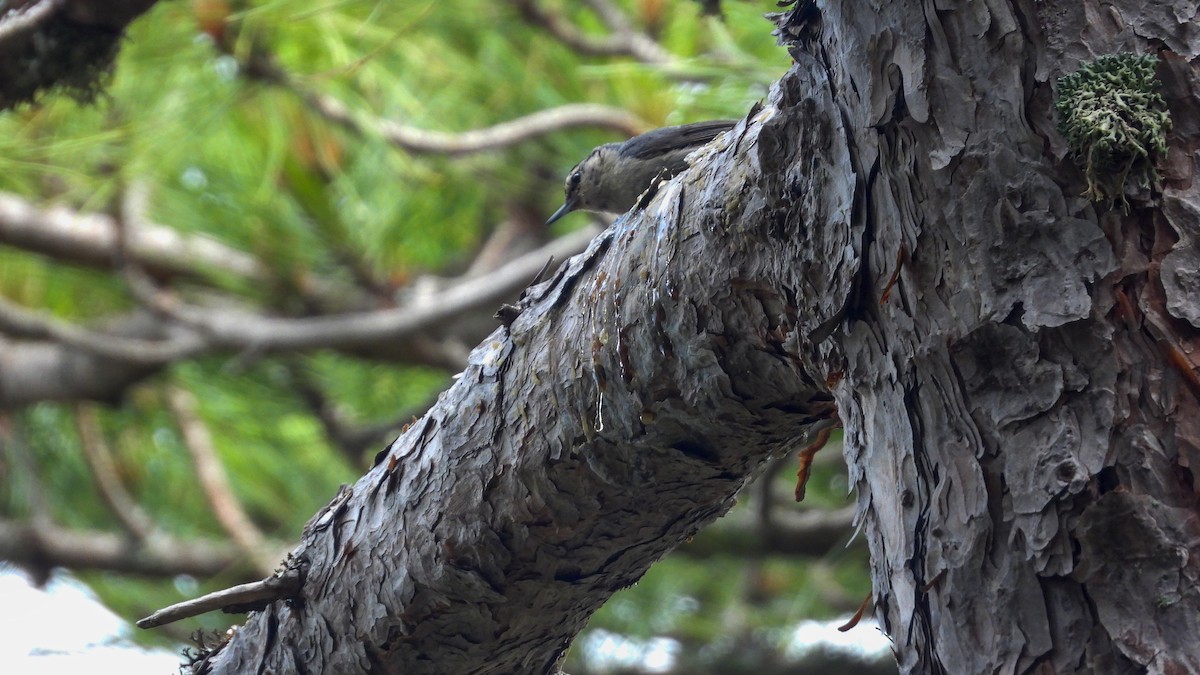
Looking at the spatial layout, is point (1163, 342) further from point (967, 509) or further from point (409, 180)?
point (409, 180)

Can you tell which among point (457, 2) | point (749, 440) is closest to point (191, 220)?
point (457, 2)

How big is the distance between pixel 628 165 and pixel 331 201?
47.4 inches

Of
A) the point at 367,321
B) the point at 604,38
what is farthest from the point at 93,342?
the point at 604,38

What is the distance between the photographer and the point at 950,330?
2.20 ft

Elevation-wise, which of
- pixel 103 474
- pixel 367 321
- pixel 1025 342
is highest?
pixel 103 474

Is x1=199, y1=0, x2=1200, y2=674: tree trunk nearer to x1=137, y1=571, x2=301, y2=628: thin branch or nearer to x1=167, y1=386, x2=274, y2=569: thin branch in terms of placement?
x1=137, y1=571, x2=301, y2=628: thin branch

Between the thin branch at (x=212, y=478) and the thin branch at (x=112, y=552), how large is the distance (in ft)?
0.24

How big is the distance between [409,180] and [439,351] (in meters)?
0.47

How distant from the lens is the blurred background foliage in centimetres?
229

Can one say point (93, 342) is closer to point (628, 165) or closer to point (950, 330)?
point (628, 165)

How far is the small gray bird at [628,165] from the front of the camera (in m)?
1.59

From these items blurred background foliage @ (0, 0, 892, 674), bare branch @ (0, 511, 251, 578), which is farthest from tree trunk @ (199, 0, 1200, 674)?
bare branch @ (0, 511, 251, 578)

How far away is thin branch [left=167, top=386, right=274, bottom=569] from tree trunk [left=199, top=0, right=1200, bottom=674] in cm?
232

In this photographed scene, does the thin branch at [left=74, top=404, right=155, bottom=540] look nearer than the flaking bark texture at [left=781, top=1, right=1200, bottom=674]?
No
